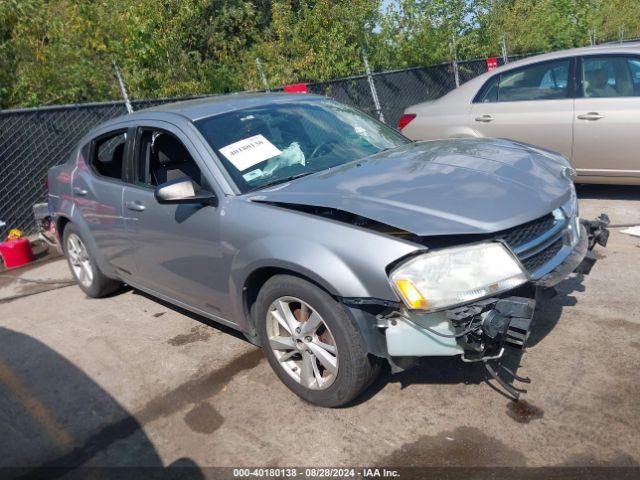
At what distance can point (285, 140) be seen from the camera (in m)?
3.90

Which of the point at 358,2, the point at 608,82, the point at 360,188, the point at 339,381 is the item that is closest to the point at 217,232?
the point at 360,188

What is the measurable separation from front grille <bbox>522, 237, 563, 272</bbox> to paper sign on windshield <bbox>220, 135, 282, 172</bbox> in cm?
168

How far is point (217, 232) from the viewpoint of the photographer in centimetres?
350

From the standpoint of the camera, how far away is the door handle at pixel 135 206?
417 cm

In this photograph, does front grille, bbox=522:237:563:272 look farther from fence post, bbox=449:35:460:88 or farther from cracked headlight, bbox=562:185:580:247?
fence post, bbox=449:35:460:88

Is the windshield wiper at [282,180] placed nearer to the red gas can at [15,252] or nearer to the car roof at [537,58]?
the car roof at [537,58]

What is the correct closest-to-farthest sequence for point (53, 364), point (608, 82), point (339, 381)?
point (339, 381), point (53, 364), point (608, 82)

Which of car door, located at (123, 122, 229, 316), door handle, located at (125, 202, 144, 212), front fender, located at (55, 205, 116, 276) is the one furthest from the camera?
front fender, located at (55, 205, 116, 276)

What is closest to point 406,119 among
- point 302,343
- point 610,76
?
point 610,76

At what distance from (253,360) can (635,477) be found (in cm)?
231

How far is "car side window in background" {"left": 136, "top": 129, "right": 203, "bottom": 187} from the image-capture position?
4309 mm

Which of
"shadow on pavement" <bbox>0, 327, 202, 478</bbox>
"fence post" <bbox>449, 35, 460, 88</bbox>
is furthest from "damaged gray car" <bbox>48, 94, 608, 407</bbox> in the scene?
"fence post" <bbox>449, 35, 460, 88</bbox>

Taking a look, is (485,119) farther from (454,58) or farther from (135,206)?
(454,58)

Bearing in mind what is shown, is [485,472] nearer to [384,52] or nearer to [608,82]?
[608,82]
